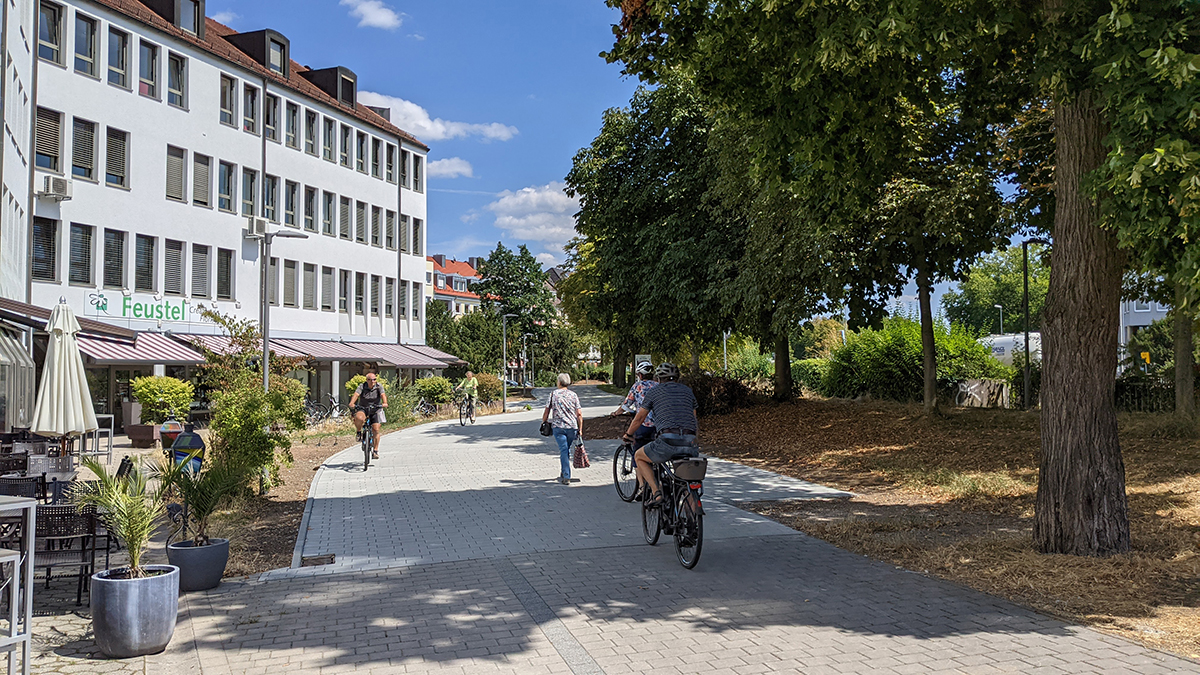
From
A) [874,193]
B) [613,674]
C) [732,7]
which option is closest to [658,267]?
[874,193]

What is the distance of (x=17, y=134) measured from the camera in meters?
20.2

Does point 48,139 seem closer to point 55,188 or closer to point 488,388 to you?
point 55,188

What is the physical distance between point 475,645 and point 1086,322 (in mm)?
5850

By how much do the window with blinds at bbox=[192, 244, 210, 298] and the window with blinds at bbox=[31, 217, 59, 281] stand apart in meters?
5.79

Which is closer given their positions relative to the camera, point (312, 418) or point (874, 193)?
point (874, 193)

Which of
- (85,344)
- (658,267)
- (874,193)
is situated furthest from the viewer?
(85,344)

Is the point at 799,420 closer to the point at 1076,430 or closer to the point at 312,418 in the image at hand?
the point at 1076,430

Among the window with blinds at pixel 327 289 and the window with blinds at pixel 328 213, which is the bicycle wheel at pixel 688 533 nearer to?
the window with blinds at pixel 327 289

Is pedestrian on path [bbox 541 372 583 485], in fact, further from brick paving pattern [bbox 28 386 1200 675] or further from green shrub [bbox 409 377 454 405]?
green shrub [bbox 409 377 454 405]

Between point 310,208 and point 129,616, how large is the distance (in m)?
36.3

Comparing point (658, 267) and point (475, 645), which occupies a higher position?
point (658, 267)

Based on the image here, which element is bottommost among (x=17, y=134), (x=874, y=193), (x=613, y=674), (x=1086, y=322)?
(x=613, y=674)

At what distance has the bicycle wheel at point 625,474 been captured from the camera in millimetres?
11555

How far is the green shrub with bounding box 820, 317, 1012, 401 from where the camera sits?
2284 cm
